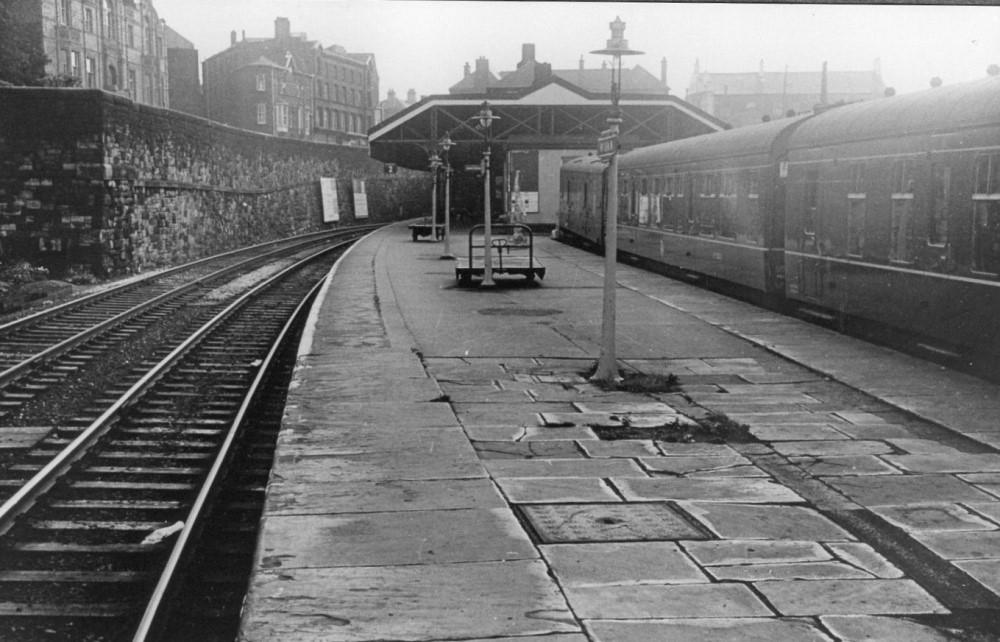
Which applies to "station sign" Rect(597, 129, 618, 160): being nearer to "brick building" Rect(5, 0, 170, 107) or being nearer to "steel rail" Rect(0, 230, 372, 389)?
"steel rail" Rect(0, 230, 372, 389)

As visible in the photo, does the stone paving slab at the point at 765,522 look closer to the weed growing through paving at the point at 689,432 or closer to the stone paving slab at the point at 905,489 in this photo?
the stone paving slab at the point at 905,489

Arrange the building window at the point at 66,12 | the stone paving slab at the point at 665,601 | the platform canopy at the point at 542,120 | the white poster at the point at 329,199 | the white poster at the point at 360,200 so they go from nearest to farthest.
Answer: the stone paving slab at the point at 665,601, the building window at the point at 66,12, the platform canopy at the point at 542,120, the white poster at the point at 329,199, the white poster at the point at 360,200

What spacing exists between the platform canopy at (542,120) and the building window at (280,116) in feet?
13.9

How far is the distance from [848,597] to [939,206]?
6.81 meters

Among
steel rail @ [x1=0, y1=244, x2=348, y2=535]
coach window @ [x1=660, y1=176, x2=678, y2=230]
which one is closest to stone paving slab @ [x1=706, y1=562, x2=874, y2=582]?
steel rail @ [x1=0, y1=244, x2=348, y2=535]

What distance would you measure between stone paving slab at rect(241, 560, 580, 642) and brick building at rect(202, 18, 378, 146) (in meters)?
6.63

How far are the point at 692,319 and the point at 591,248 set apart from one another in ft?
58.6

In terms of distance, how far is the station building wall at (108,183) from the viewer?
23234 millimetres

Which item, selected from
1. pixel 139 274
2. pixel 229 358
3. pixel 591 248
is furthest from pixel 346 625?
pixel 591 248

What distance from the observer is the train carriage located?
32.1ft

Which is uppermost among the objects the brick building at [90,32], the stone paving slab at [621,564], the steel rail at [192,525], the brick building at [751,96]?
the brick building at [90,32]

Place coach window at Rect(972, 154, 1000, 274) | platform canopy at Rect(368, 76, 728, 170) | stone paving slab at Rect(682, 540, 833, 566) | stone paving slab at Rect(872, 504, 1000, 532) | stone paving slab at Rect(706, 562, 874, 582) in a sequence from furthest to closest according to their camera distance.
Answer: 1. platform canopy at Rect(368, 76, 728, 170)
2. coach window at Rect(972, 154, 1000, 274)
3. stone paving slab at Rect(872, 504, 1000, 532)
4. stone paving slab at Rect(682, 540, 833, 566)
5. stone paving slab at Rect(706, 562, 874, 582)

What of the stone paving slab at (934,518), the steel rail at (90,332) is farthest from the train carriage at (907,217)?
the steel rail at (90,332)

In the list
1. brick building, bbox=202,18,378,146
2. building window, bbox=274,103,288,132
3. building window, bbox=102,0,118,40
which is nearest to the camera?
brick building, bbox=202,18,378,146
